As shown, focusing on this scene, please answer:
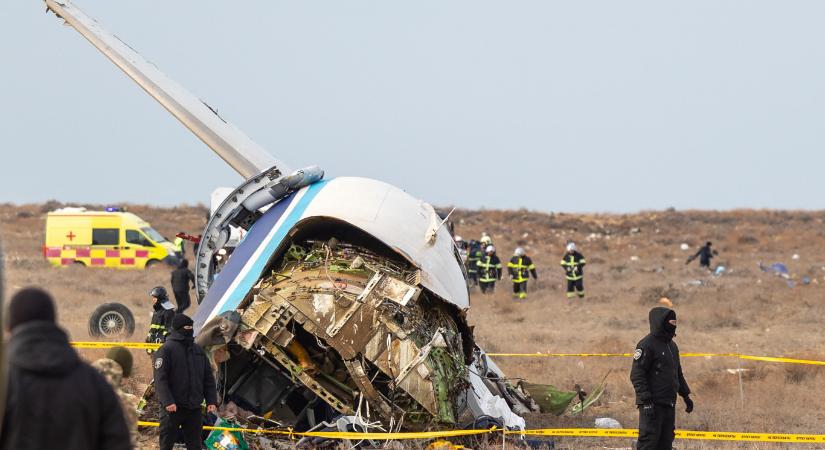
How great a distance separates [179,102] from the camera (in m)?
16.4

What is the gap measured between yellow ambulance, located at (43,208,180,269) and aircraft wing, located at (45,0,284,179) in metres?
18.4

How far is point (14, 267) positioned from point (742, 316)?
22.1m

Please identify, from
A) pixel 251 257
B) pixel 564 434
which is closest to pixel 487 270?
pixel 564 434

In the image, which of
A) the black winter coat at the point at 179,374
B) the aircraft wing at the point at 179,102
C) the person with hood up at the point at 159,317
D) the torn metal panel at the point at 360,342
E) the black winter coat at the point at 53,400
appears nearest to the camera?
the black winter coat at the point at 53,400

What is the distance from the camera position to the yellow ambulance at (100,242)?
117ft

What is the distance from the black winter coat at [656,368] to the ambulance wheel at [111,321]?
35.6 feet

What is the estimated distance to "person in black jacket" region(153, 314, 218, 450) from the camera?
943 centimetres

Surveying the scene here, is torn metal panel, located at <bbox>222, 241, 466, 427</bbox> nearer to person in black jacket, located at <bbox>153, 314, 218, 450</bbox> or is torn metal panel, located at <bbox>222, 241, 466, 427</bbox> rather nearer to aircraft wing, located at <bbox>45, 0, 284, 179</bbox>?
person in black jacket, located at <bbox>153, 314, 218, 450</bbox>

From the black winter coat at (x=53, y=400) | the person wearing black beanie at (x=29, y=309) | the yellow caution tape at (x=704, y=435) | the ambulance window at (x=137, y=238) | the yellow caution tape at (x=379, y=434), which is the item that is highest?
the person wearing black beanie at (x=29, y=309)

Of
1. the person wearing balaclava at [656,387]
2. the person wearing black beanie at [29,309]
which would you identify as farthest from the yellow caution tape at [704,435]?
the person wearing black beanie at [29,309]

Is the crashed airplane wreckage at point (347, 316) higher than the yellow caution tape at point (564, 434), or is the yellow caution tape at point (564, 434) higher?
the crashed airplane wreckage at point (347, 316)

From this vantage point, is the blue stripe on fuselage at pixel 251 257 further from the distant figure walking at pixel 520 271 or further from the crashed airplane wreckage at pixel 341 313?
the distant figure walking at pixel 520 271

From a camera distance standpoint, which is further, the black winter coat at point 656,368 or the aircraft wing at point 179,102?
the aircraft wing at point 179,102

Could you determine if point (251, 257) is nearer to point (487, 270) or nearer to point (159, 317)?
point (159, 317)
